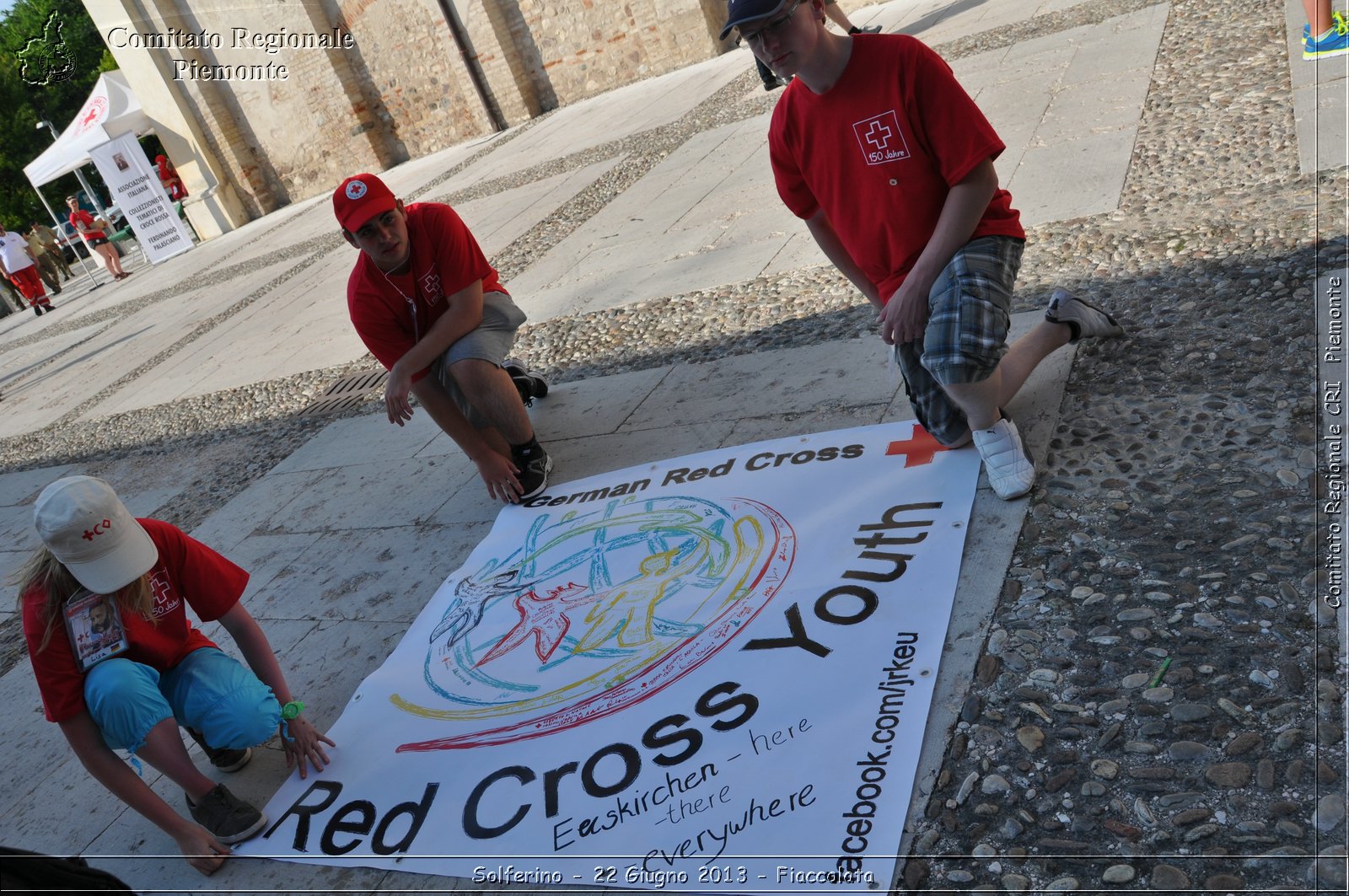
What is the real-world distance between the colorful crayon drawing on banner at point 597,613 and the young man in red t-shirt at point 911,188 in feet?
2.03

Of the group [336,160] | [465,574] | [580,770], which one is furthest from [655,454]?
[336,160]

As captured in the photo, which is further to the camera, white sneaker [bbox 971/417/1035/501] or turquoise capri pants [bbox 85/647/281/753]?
white sneaker [bbox 971/417/1035/501]

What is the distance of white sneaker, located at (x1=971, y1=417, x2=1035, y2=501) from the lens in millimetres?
2469

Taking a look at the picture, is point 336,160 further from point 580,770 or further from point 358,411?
point 580,770

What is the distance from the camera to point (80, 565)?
7.13ft

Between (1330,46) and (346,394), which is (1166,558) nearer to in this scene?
(1330,46)

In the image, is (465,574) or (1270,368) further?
(465,574)

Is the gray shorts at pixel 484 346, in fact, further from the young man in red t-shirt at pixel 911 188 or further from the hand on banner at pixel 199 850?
the hand on banner at pixel 199 850

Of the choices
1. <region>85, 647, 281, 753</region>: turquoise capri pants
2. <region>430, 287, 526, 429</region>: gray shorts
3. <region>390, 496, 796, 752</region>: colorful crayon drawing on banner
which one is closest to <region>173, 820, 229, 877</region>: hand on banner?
<region>85, 647, 281, 753</region>: turquoise capri pants

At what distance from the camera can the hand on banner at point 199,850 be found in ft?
7.30

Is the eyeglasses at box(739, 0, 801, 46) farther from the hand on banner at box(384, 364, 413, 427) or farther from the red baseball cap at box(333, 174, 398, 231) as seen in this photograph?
the hand on banner at box(384, 364, 413, 427)

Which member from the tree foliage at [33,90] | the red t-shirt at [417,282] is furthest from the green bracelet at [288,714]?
the tree foliage at [33,90]

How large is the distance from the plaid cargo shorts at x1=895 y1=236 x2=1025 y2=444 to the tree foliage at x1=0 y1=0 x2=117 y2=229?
30902 millimetres

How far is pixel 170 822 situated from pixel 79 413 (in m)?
6.49
